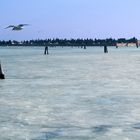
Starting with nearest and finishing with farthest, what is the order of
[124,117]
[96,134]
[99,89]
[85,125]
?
[96,134] < [85,125] < [124,117] < [99,89]

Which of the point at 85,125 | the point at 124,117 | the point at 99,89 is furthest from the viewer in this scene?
the point at 99,89

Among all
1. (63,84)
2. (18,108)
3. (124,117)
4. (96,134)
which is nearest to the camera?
(96,134)

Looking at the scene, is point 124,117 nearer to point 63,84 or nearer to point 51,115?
point 51,115

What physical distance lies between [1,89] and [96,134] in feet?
27.4

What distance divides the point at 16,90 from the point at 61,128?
23.5 ft

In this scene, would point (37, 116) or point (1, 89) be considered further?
point (1, 89)

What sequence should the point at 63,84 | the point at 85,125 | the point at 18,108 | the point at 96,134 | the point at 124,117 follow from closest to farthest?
the point at 96,134 → the point at 85,125 → the point at 124,117 → the point at 18,108 → the point at 63,84

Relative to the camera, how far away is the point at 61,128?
9.12m

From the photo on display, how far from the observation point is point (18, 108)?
1175 cm

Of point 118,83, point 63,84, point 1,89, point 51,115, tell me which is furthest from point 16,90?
point 51,115

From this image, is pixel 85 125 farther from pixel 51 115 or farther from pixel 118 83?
pixel 118 83

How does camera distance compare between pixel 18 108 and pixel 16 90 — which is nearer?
pixel 18 108

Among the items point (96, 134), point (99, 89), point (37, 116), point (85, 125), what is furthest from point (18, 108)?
point (99, 89)

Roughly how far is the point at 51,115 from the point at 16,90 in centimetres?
565
